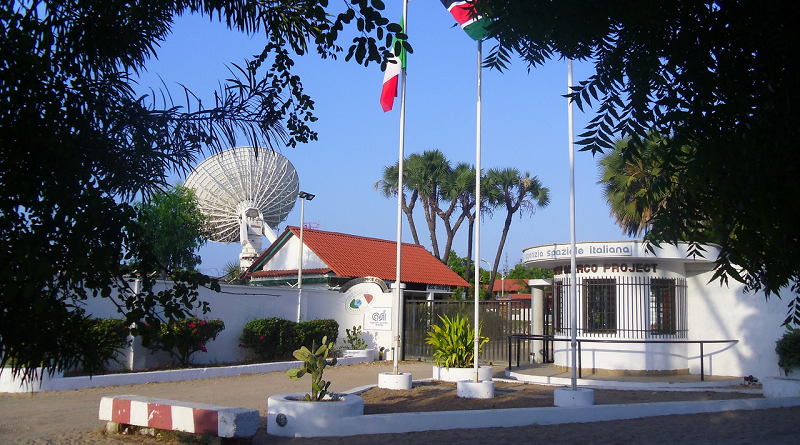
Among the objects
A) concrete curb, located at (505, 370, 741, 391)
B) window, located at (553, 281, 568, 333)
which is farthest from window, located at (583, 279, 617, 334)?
concrete curb, located at (505, 370, 741, 391)

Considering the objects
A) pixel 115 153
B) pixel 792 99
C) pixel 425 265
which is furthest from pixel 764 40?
pixel 425 265

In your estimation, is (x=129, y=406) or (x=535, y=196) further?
(x=535, y=196)

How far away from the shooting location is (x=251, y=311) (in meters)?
19.3

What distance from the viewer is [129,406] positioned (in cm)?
868

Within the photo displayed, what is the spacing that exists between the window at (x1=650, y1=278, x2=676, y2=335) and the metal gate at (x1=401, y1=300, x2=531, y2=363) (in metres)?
4.32

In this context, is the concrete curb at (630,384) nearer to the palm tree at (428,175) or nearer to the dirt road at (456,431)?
the dirt road at (456,431)

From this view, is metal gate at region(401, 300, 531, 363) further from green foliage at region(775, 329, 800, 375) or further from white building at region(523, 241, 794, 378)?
green foliage at region(775, 329, 800, 375)

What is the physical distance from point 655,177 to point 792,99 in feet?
1.71

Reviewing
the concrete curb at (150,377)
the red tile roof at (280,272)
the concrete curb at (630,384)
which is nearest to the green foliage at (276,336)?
the concrete curb at (150,377)

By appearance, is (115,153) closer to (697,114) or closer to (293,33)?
(293,33)

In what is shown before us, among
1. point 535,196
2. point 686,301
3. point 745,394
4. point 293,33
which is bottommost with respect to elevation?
point 745,394

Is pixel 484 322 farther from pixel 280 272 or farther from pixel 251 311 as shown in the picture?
pixel 280 272

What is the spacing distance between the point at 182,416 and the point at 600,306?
1095 cm

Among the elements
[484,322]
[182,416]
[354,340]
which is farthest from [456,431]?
[354,340]
